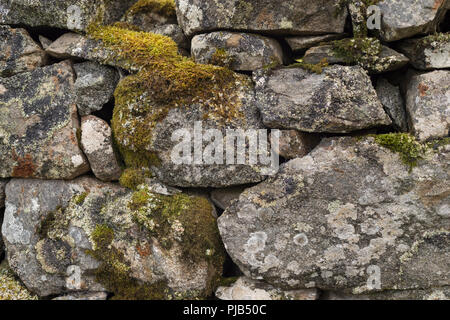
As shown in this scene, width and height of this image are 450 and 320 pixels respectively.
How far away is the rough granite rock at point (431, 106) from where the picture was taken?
345 cm

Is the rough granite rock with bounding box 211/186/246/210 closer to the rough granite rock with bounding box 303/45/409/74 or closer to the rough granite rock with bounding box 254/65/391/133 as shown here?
the rough granite rock with bounding box 254/65/391/133

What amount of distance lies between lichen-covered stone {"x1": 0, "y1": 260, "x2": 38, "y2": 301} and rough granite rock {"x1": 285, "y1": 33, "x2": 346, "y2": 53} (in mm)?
4130

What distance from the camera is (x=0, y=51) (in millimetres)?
4312

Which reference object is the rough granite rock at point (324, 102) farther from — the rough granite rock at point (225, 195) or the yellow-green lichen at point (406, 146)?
the rough granite rock at point (225, 195)

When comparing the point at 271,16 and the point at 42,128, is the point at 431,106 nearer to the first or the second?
the point at 271,16

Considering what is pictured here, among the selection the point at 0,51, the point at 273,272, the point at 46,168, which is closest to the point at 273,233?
the point at 273,272

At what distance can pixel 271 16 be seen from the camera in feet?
12.3

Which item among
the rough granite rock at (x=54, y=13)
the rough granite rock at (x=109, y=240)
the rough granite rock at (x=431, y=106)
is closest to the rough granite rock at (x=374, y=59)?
the rough granite rock at (x=431, y=106)

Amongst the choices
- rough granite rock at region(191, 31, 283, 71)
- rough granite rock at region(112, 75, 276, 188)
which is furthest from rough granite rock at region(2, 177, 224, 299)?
rough granite rock at region(191, 31, 283, 71)

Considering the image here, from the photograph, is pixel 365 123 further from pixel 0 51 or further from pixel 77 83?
pixel 0 51

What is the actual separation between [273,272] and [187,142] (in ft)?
5.28
